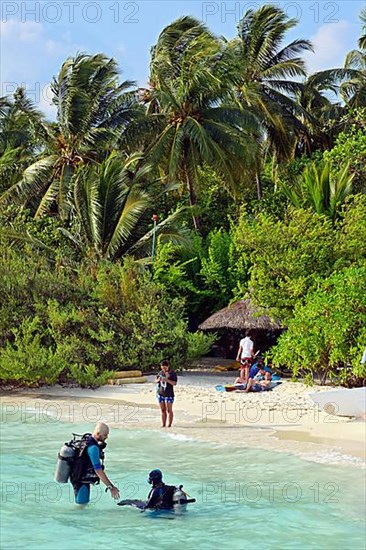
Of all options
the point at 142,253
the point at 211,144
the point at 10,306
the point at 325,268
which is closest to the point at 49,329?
the point at 10,306

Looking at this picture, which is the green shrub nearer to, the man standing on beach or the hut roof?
the hut roof

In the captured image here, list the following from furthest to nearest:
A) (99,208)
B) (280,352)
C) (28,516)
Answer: (99,208) < (280,352) < (28,516)

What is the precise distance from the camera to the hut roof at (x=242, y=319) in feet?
72.6

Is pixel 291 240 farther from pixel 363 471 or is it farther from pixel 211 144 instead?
pixel 363 471

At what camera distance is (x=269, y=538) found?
9.97 meters

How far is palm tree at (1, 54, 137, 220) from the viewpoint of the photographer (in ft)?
94.0

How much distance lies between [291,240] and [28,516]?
12.0m

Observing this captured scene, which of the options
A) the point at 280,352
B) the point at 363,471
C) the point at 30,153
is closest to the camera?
the point at 363,471

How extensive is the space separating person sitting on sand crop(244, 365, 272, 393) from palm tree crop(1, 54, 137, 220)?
11.4m

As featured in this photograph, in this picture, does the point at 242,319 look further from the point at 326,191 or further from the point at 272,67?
the point at 272,67

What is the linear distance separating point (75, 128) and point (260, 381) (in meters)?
13.7

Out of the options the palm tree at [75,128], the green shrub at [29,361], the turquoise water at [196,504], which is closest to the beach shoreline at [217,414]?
the green shrub at [29,361]

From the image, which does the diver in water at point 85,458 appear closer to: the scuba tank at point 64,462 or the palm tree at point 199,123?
the scuba tank at point 64,462

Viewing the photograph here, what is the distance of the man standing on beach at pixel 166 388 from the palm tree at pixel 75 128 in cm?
1453
